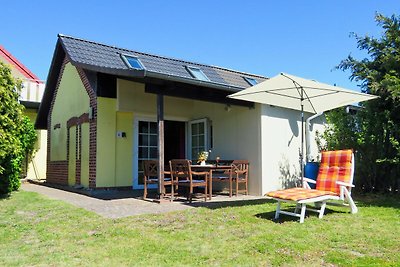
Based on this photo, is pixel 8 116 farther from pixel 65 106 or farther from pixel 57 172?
pixel 57 172

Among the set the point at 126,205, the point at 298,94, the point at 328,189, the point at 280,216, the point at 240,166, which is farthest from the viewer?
the point at 240,166

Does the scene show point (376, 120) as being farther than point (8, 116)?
Yes

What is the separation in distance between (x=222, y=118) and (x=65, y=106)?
5.67m

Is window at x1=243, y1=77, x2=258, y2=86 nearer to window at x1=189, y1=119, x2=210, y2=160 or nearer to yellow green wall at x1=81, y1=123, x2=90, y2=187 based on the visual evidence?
window at x1=189, y1=119, x2=210, y2=160

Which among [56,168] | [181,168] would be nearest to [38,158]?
[56,168]

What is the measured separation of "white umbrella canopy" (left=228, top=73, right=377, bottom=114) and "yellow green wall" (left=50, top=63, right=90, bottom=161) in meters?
5.34

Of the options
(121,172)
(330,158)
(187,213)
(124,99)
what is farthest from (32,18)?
(330,158)

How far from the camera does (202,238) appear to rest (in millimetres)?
Result: 4504

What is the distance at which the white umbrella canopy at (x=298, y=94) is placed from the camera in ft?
22.1

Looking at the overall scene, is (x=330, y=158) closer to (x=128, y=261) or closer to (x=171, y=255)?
(x=171, y=255)

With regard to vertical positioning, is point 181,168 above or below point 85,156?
below

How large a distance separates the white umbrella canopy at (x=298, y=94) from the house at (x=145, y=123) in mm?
976

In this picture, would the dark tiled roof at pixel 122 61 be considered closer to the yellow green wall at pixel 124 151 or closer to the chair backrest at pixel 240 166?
the yellow green wall at pixel 124 151

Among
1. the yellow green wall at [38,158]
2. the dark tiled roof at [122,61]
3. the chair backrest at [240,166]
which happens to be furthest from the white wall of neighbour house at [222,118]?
the yellow green wall at [38,158]
